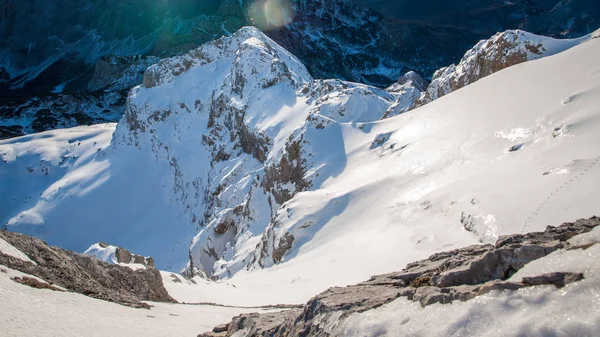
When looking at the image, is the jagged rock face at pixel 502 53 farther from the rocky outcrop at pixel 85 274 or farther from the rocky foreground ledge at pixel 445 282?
the rocky foreground ledge at pixel 445 282

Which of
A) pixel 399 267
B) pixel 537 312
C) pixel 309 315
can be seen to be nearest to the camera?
pixel 537 312

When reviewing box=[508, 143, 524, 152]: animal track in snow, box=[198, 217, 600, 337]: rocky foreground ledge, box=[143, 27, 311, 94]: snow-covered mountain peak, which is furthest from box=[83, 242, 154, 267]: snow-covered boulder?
box=[143, 27, 311, 94]: snow-covered mountain peak

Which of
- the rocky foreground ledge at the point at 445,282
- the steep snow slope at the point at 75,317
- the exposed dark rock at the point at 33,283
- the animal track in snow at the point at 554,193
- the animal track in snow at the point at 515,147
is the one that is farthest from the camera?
the animal track in snow at the point at 515,147

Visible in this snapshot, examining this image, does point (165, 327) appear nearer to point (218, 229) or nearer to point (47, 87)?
point (218, 229)

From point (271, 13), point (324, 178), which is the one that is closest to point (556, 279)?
point (324, 178)

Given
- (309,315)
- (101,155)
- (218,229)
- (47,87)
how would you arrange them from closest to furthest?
1. (309,315)
2. (218,229)
3. (101,155)
4. (47,87)

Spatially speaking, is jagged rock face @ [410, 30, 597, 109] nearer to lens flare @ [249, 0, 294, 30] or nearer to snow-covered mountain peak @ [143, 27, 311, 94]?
snow-covered mountain peak @ [143, 27, 311, 94]

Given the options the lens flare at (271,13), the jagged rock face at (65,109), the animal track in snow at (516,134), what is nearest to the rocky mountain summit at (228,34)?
the lens flare at (271,13)

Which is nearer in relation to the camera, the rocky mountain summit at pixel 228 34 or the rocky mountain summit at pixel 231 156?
the rocky mountain summit at pixel 231 156

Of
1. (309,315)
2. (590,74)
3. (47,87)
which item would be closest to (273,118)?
(590,74)
